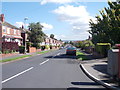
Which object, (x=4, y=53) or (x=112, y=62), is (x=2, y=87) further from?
(x=4, y=53)

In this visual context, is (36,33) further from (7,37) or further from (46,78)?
(46,78)

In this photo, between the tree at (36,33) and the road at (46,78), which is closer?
the road at (46,78)

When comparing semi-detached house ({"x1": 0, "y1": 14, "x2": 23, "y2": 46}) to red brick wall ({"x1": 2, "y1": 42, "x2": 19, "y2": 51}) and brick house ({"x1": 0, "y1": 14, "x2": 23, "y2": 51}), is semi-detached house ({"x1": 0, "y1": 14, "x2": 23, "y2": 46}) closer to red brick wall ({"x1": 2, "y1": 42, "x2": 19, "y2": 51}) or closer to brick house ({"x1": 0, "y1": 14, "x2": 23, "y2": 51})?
brick house ({"x1": 0, "y1": 14, "x2": 23, "y2": 51})

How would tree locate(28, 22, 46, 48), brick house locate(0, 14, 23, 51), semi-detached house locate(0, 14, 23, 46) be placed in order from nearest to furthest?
1. brick house locate(0, 14, 23, 51)
2. semi-detached house locate(0, 14, 23, 46)
3. tree locate(28, 22, 46, 48)

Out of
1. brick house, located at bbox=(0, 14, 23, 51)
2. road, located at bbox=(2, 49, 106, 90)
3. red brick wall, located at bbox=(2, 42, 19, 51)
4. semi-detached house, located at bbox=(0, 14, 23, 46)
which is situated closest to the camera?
road, located at bbox=(2, 49, 106, 90)

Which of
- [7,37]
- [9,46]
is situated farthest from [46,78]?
[7,37]

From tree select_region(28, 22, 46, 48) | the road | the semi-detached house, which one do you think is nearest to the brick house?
the semi-detached house

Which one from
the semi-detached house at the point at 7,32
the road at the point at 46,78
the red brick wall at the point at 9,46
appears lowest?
the road at the point at 46,78

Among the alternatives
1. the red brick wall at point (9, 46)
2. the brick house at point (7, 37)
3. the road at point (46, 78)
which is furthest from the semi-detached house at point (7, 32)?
the road at point (46, 78)

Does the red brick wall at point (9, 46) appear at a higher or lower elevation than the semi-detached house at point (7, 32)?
lower

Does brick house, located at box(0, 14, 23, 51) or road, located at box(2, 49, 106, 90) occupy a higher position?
brick house, located at box(0, 14, 23, 51)

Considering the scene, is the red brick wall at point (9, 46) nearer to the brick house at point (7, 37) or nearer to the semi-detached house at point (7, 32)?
the brick house at point (7, 37)

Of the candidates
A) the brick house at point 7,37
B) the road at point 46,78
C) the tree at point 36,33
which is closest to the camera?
the road at point 46,78

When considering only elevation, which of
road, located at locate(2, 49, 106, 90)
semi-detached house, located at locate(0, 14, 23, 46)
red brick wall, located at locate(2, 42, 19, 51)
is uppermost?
semi-detached house, located at locate(0, 14, 23, 46)
